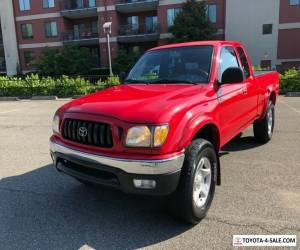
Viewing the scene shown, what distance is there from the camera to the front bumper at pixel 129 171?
2.96m

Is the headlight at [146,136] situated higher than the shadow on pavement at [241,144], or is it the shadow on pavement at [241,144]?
the headlight at [146,136]

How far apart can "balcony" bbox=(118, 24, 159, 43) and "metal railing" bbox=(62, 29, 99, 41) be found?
131 inches

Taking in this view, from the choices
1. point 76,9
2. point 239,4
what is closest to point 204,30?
point 239,4

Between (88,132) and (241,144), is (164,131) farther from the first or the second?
(241,144)

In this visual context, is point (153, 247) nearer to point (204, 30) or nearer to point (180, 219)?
point (180, 219)

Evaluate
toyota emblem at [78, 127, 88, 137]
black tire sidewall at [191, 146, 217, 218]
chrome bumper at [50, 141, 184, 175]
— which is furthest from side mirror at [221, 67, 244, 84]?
toyota emblem at [78, 127, 88, 137]

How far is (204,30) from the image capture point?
28.1 metres

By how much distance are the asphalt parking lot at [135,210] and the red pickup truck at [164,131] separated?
1.12ft

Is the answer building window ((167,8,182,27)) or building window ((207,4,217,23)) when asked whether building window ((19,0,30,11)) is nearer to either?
building window ((167,8,182,27))

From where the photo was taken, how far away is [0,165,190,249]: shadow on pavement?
328 cm

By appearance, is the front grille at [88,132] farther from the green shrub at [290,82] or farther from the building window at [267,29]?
the building window at [267,29]

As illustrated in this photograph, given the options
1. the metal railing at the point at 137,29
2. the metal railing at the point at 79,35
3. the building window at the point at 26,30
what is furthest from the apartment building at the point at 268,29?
the building window at the point at 26,30

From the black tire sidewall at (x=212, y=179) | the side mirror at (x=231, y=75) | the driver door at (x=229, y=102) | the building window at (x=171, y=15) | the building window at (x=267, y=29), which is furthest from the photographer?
the building window at (x=171, y=15)

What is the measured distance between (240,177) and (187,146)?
189 cm
